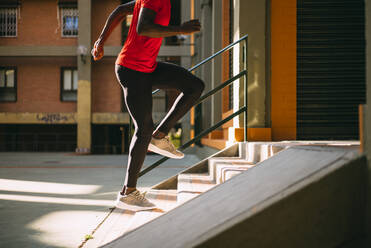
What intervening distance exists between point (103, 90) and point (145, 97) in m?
15.9

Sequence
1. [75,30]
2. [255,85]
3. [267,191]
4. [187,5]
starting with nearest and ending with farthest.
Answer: [267,191] → [255,85] → [187,5] → [75,30]

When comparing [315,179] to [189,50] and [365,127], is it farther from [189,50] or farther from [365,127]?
[189,50]

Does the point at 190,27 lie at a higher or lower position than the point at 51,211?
higher

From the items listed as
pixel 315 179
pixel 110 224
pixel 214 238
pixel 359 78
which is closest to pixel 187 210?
pixel 214 238

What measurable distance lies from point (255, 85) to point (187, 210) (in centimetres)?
296

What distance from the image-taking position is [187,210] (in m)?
1.75

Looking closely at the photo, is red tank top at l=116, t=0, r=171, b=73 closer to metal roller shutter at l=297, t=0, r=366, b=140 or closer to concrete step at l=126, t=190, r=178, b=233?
concrete step at l=126, t=190, r=178, b=233

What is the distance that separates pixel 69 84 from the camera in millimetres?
17812

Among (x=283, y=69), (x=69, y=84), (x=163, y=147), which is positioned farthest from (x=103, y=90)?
(x=163, y=147)

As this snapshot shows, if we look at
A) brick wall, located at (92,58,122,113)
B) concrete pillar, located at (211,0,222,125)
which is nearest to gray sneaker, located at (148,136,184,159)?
concrete pillar, located at (211,0,222,125)

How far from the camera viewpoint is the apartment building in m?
17.3

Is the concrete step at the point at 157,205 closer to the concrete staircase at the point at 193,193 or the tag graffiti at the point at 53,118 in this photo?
the concrete staircase at the point at 193,193

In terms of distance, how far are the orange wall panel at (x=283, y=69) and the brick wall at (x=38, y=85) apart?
15.1 metres

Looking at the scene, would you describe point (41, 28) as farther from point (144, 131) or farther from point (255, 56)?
point (144, 131)
